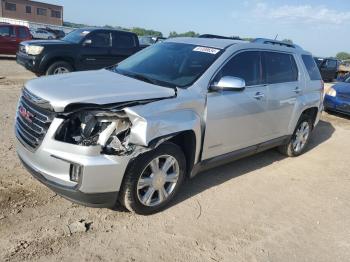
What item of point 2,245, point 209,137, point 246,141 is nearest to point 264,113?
point 246,141

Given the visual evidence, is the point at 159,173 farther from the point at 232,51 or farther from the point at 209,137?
the point at 232,51

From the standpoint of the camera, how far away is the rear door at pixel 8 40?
18.5m

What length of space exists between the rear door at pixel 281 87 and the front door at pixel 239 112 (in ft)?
0.54

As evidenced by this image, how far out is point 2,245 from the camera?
3162 millimetres

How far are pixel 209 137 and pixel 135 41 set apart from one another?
8.96 metres

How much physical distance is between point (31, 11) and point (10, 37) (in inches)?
2257

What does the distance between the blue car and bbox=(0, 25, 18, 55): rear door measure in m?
15.1

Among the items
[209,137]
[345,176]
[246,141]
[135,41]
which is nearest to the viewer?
[209,137]

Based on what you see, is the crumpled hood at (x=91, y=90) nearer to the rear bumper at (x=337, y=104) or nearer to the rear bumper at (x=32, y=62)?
the rear bumper at (x=32, y=62)

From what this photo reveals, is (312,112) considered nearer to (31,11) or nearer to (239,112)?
(239,112)

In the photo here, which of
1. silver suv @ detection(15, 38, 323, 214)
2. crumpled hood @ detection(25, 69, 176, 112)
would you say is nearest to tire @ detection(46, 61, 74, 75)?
silver suv @ detection(15, 38, 323, 214)

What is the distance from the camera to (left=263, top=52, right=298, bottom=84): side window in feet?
17.1

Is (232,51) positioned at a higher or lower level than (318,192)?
higher

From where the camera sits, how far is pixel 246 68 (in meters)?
4.79
